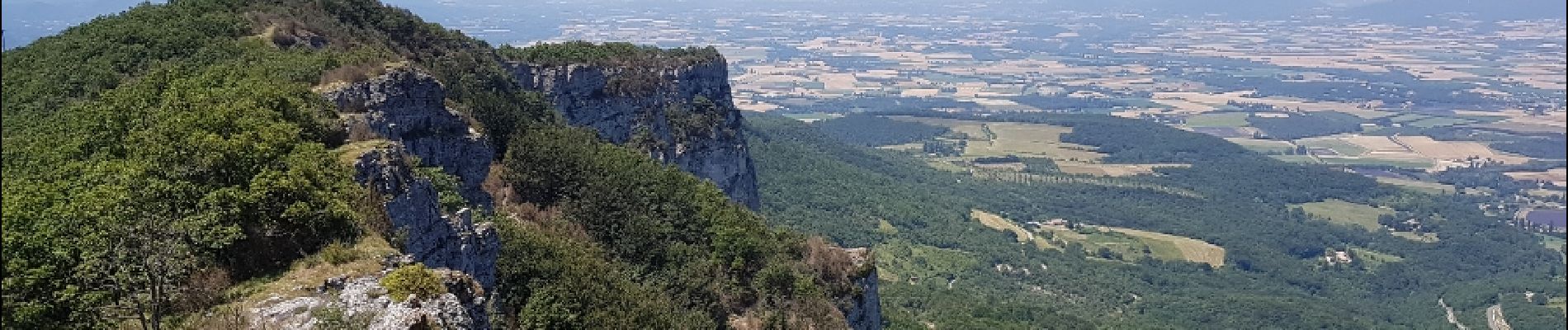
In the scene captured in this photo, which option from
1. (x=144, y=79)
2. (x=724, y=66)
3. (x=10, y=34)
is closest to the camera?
(x=144, y=79)

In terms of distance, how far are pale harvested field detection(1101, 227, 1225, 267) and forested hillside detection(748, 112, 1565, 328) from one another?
187 centimetres

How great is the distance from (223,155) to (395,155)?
21.4ft

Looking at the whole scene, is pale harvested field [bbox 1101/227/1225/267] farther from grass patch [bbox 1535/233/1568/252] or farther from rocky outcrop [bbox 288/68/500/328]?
rocky outcrop [bbox 288/68/500/328]

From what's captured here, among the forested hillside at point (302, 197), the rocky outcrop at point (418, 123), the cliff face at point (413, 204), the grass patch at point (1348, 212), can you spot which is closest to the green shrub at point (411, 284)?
the forested hillside at point (302, 197)

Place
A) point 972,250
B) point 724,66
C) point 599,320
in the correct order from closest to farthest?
1. point 599,320
2. point 724,66
3. point 972,250

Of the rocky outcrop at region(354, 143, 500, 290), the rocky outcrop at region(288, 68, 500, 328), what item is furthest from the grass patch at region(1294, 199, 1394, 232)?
the rocky outcrop at region(354, 143, 500, 290)

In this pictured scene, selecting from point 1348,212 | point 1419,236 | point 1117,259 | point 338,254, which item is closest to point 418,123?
point 338,254

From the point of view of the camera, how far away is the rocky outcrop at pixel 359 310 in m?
18.0

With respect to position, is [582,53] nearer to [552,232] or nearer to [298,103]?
[552,232]

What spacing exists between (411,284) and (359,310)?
1117 millimetres

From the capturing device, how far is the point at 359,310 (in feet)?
61.4

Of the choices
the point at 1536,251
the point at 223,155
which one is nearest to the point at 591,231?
the point at 223,155

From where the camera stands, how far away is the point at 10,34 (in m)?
146

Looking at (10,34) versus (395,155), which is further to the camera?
(10,34)
